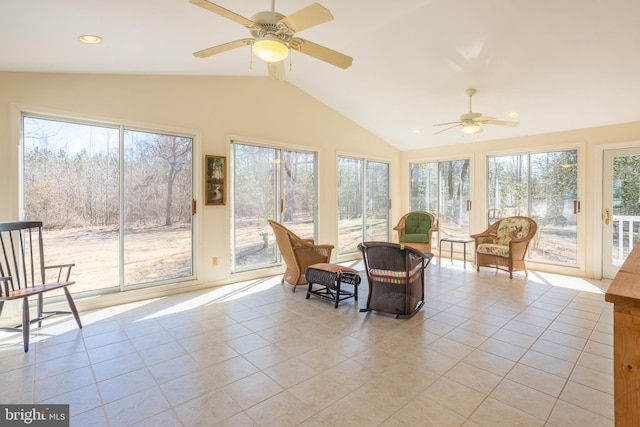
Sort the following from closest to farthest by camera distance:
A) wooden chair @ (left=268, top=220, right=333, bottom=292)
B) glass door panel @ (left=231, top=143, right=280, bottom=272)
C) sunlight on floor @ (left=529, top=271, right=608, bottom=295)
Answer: wooden chair @ (left=268, top=220, right=333, bottom=292), sunlight on floor @ (left=529, top=271, right=608, bottom=295), glass door panel @ (left=231, top=143, right=280, bottom=272)

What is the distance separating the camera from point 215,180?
15.4ft

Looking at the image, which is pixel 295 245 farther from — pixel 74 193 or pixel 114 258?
pixel 74 193

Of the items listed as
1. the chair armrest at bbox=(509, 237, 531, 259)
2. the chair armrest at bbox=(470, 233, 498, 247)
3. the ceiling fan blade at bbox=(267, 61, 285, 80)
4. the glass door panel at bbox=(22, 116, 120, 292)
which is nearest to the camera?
the ceiling fan blade at bbox=(267, 61, 285, 80)

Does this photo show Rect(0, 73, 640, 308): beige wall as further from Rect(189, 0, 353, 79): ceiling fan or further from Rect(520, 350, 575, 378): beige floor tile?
Rect(520, 350, 575, 378): beige floor tile

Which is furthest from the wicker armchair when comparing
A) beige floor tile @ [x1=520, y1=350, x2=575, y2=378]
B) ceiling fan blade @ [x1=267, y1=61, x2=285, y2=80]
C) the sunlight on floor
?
the sunlight on floor

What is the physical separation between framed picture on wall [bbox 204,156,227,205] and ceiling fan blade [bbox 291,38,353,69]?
8.52ft

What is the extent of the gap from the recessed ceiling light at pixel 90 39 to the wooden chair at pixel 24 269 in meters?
1.74

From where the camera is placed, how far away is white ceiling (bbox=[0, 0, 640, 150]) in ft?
8.70

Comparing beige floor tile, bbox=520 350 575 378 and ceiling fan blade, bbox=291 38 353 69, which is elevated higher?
ceiling fan blade, bbox=291 38 353 69

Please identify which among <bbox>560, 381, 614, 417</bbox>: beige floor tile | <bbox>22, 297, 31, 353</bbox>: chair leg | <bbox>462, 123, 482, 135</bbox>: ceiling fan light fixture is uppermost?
<bbox>462, 123, 482, 135</bbox>: ceiling fan light fixture

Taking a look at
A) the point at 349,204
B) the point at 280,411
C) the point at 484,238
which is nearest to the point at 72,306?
the point at 280,411

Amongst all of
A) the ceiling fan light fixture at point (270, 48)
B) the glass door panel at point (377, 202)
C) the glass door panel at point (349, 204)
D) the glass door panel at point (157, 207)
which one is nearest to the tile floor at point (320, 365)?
the glass door panel at point (157, 207)

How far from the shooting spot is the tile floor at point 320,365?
6.36ft

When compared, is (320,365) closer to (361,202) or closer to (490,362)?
(490,362)
